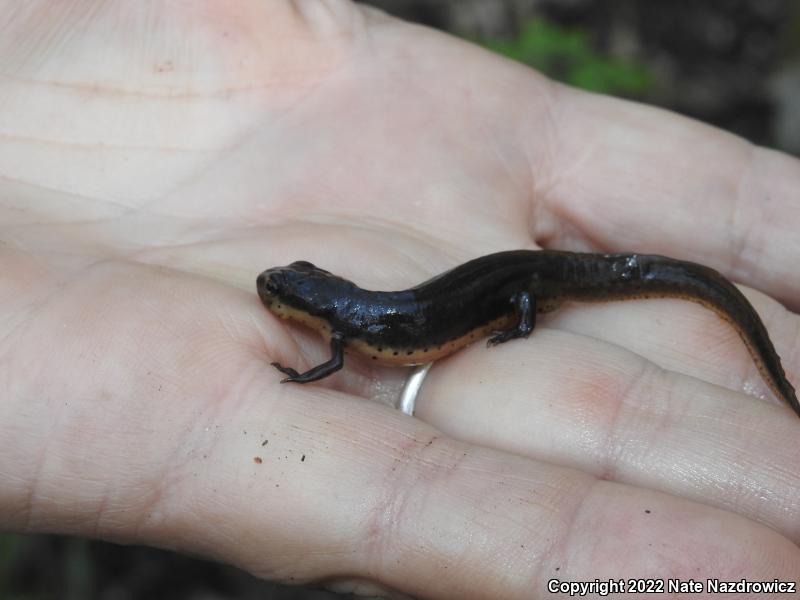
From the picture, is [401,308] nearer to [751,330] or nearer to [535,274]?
[535,274]

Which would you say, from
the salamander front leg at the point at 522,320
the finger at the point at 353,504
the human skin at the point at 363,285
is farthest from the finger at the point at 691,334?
the finger at the point at 353,504

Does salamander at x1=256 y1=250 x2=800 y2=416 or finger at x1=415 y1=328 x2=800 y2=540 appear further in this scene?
salamander at x1=256 y1=250 x2=800 y2=416

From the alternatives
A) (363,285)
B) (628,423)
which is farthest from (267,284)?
(628,423)

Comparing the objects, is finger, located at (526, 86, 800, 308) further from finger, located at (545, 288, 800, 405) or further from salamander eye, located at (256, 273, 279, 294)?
salamander eye, located at (256, 273, 279, 294)

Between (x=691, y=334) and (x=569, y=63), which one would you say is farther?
(x=569, y=63)

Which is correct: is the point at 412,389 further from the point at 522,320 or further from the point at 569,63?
the point at 569,63

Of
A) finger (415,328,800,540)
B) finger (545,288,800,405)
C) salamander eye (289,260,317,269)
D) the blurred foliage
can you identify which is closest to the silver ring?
finger (415,328,800,540)
